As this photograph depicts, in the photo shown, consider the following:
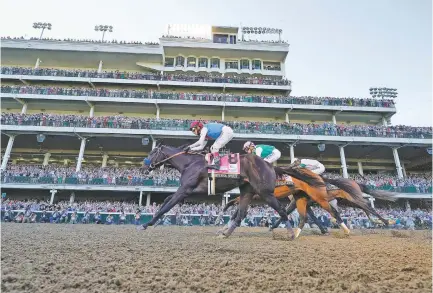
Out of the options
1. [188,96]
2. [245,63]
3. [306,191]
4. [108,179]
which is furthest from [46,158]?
[306,191]

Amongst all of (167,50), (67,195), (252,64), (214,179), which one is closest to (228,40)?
(252,64)

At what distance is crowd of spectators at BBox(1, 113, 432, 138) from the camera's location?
25.6 metres

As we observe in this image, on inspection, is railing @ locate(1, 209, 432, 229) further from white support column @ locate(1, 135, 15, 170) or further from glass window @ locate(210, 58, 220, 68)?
glass window @ locate(210, 58, 220, 68)

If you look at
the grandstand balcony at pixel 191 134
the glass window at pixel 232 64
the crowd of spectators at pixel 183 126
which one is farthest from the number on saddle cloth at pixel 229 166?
the glass window at pixel 232 64

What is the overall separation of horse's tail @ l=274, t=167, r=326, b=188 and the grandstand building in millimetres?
16246

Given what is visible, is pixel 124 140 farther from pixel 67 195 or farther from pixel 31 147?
pixel 31 147

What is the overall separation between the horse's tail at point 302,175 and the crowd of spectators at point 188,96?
21790 millimetres

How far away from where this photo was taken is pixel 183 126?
26.2 m

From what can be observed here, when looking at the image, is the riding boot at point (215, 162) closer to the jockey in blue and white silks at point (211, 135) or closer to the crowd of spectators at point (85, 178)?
the jockey in blue and white silks at point (211, 135)

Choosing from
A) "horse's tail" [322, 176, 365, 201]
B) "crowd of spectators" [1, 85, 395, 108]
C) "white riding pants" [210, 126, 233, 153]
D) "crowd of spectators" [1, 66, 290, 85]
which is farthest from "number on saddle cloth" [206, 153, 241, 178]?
"crowd of spectators" [1, 66, 290, 85]

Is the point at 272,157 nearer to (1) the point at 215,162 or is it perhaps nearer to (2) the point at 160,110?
(1) the point at 215,162

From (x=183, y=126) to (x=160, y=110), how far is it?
5984mm

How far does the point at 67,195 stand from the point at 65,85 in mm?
13198

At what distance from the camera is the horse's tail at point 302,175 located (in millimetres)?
8539
